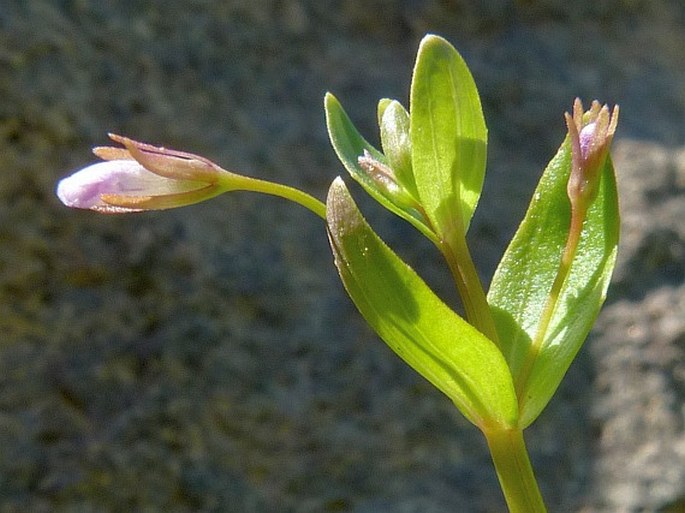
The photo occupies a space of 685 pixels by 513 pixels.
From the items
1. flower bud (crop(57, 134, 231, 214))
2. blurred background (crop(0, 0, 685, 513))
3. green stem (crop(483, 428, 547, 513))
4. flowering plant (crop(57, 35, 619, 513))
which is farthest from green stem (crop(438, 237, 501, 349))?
blurred background (crop(0, 0, 685, 513))

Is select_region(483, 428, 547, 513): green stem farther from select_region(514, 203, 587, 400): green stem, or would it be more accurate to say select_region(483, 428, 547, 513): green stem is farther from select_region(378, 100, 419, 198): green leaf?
select_region(378, 100, 419, 198): green leaf

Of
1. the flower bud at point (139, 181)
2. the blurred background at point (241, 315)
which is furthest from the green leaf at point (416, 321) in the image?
the blurred background at point (241, 315)

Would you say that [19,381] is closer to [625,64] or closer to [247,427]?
[247,427]

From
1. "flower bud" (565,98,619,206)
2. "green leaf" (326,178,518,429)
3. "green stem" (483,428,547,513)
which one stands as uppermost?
"flower bud" (565,98,619,206)

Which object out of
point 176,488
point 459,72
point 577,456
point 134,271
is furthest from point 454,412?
point 459,72

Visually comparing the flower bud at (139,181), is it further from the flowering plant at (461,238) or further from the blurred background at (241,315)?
the blurred background at (241,315)

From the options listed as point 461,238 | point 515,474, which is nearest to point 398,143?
point 461,238
